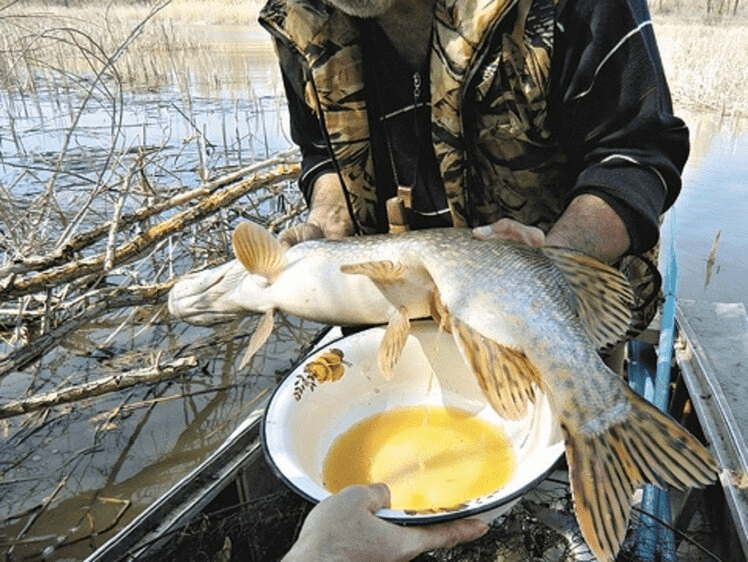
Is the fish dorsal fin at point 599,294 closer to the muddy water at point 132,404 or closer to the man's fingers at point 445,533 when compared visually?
the man's fingers at point 445,533

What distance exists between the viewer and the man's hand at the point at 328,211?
2.55 meters

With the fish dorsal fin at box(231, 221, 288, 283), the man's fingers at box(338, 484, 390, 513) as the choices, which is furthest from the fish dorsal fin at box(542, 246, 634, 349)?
the fish dorsal fin at box(231, 221, 288, 283)

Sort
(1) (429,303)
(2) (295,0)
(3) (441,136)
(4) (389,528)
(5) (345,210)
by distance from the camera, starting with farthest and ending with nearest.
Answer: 1. (5) (345,210)
2. (2) (295,0)
3. (3) (441,136)
4. (1) (429,303)
5. (4) (389,528)

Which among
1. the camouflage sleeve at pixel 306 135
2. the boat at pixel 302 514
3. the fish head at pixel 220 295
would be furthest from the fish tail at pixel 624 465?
the camouflage sleeve at pixel 306 135

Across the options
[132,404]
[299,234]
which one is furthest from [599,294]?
[132,404]

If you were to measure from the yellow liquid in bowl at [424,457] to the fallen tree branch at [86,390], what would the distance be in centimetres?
152

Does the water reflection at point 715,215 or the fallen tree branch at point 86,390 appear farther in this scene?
the water reflection at point 715,215

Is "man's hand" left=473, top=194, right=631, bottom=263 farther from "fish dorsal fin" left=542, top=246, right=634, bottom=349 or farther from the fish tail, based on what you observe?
the fish tail

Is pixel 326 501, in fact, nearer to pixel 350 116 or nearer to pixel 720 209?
pixel 350 116

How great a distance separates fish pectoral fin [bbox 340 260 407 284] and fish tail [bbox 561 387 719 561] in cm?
67

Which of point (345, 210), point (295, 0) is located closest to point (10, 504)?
point (345, 210)

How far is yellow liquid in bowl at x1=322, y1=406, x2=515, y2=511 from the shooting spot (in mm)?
1488

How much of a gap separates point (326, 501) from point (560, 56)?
1.41m

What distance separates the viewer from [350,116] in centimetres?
224
